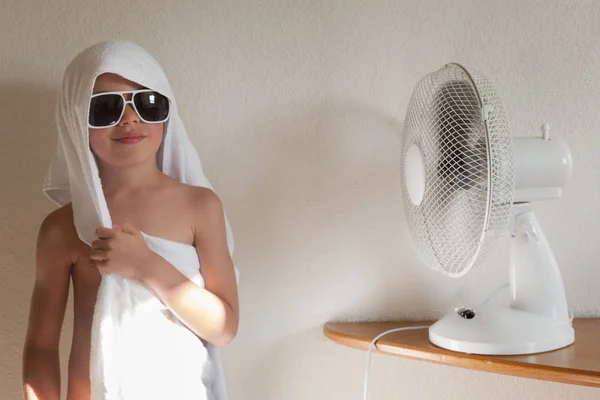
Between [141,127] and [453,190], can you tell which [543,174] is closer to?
[453,190]

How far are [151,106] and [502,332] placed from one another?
2.15ft

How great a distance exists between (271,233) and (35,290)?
17.5 inches

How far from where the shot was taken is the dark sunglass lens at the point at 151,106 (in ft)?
3.48

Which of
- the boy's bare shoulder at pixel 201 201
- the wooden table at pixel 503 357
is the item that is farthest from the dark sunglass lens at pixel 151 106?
the wooden table at pixel 503 357

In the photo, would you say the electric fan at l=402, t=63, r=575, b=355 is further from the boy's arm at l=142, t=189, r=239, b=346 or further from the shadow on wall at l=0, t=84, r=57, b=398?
the shadow on wall at l=0, t=84, r=57, b=398

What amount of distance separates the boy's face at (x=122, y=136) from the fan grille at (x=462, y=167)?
1.43 ft

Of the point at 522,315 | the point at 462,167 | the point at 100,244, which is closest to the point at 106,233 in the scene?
the point at 100,244

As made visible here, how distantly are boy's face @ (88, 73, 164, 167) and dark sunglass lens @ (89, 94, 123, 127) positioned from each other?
0.06ft

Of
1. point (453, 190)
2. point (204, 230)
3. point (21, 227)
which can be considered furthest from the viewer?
point (21, 227)

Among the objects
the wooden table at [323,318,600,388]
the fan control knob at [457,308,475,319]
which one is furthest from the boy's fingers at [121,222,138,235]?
the fan control knob at [457,308,475,319]

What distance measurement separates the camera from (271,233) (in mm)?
1334

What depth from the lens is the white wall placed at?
1302 millimetres

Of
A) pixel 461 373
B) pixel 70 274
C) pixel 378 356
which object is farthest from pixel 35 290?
pixel 461 373

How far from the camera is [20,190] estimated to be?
1312 millimetres
